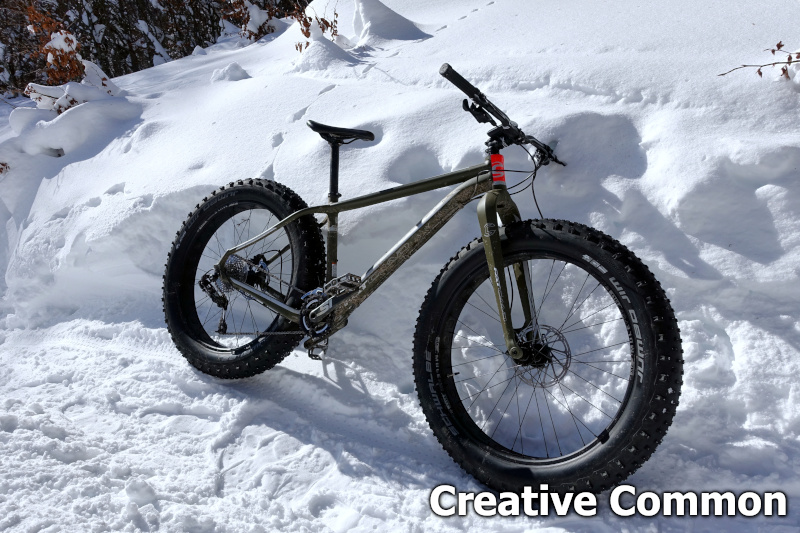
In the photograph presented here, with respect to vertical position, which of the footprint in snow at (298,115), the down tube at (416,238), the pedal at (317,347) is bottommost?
the pedal at (317,347)

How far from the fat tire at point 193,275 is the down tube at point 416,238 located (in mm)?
319

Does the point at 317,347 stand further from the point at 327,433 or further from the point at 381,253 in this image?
the point at 381,253

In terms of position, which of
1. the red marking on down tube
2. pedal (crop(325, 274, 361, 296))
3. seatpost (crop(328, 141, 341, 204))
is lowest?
pedal (crop(325, 274, 361, 296))

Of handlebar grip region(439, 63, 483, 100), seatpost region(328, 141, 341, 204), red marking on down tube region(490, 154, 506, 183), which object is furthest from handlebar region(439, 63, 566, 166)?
seatpost region(328, 141, 341, 204)

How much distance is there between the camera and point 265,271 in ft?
11.0

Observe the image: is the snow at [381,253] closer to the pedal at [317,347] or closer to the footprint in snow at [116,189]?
the footprint in snow at [116,189]

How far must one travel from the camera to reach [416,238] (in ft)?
9.08

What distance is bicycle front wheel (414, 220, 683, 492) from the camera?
7.28 feet

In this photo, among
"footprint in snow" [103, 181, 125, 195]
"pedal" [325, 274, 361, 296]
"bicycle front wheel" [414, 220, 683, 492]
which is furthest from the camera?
"footprint in snow" [103, 181, 125, 195]

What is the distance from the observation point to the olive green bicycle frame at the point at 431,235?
246 centimetres

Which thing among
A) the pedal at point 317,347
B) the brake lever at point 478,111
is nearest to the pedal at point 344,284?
the pedal at point 317,347

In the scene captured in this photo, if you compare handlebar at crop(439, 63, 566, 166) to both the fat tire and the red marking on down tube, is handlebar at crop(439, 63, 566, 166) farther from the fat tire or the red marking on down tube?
the fat tire

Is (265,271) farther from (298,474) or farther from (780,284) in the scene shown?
(780,284)

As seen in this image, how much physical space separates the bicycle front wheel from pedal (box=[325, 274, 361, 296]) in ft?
1.39
